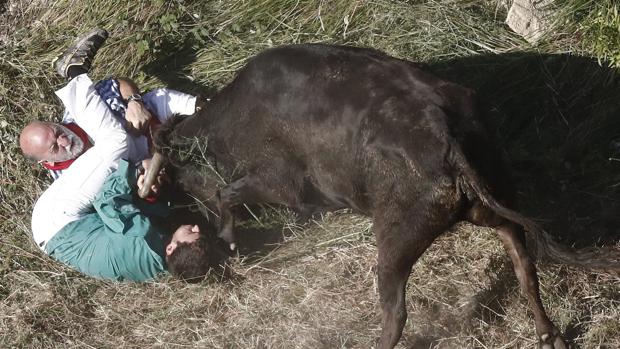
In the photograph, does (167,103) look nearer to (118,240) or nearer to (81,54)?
(81,54)

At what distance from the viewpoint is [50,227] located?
582 centimetres

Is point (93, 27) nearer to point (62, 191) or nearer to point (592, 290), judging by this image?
point (62, 191)

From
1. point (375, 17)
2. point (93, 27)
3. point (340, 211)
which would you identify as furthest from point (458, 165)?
point (93, 27)

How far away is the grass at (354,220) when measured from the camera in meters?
4.91

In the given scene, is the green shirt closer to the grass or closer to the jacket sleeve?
the grass

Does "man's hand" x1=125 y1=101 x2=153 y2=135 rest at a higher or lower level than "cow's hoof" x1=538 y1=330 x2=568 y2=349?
higher

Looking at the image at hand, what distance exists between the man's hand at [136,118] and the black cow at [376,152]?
0.71m

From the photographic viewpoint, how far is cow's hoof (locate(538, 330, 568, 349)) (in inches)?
178

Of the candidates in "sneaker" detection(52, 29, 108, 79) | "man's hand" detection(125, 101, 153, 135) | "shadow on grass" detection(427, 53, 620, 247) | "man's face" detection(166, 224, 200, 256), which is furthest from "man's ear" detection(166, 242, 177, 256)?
"shadow on grass" detection(427, 53, 620, 247)

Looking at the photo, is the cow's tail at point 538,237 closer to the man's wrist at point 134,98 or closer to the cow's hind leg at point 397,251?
the cow's hind leg at point 397,251

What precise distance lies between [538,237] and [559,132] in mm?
1548

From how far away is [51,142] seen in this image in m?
5.82

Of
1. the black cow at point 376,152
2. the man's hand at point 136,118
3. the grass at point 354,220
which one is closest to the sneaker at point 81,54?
the grass at point 354,220

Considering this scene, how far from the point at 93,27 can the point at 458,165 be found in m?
4.08
